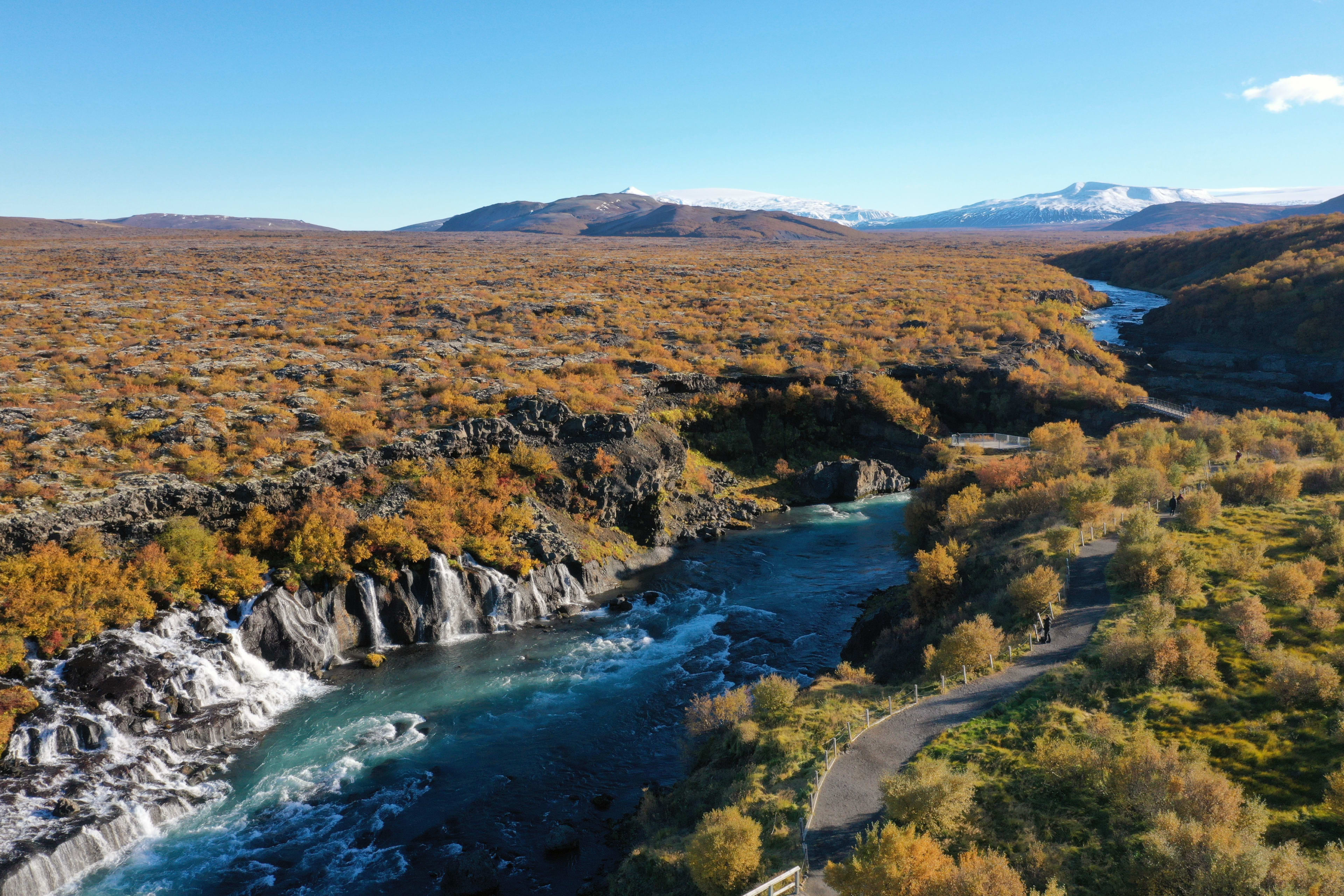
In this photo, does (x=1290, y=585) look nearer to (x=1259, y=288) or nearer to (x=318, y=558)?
(x=318, y=558)

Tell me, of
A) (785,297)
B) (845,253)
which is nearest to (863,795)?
(785,297)

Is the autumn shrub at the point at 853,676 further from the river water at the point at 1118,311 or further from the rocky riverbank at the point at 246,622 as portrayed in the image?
the river water at the point at 1118,311

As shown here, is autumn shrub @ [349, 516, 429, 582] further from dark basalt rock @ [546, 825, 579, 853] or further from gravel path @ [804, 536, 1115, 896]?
gravel path @ [804, 536, 1115, 896]

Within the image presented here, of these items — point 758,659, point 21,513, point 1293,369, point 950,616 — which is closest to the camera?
point 950,616

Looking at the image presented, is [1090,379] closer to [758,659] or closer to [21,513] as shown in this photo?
[758,659]

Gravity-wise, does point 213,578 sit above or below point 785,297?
below

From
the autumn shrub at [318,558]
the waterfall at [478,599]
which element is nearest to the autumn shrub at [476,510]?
the waterfall at [478,599]
